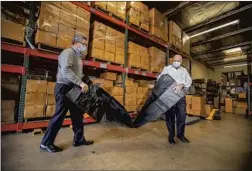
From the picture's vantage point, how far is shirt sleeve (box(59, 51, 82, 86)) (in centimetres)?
206

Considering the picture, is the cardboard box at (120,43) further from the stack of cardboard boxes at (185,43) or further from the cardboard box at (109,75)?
the stack of cardboard boxes at (185,43)

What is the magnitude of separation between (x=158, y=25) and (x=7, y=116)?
209 inches

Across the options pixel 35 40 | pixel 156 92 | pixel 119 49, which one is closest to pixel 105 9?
pixel 119 49

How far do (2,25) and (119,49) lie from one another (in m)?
2.68

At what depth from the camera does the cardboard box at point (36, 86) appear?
2962mm

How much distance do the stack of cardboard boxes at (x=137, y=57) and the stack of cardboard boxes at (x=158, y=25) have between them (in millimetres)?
846

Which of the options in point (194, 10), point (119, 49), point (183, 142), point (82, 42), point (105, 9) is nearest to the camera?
point (82, 42)

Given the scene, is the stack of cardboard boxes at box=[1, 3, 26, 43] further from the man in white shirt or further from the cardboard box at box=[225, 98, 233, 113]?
the cardboard box at box=[225, 98, 233, 113]

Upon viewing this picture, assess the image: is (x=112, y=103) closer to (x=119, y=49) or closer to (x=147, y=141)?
(x=147, y=141)

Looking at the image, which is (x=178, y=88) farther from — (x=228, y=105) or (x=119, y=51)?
(x=228, y=105)

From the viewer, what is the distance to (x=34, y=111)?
302cm

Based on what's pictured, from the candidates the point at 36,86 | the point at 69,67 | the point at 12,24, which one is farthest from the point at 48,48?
the point at 69,67

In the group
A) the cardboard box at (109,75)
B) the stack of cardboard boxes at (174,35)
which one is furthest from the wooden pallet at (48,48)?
the stack of cardboard boxes at (174,35)

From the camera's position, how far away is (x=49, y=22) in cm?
312
